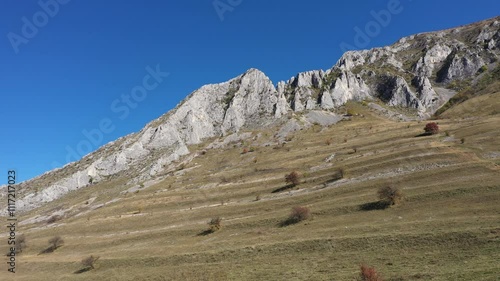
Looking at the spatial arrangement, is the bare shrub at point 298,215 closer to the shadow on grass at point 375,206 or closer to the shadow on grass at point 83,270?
the shadow on grass at point 375,206

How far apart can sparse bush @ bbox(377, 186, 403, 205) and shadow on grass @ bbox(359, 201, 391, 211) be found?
464 mm

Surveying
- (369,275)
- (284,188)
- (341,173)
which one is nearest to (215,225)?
(284,188)

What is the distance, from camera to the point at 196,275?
4344 centimetres

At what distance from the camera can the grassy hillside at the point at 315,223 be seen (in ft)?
119

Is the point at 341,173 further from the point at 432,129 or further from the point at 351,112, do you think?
the point at 351,112

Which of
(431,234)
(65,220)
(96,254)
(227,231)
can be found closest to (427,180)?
(431,234)

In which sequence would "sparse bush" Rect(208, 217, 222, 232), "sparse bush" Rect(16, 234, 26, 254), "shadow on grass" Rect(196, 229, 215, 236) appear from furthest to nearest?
1. "sparse bush" Rect(16, 234, 26, 254)
2. "sparse bush" Rect(208, 217, 222, 232)
3. "shadow on grass" Rect(196, 229, 215, 236)

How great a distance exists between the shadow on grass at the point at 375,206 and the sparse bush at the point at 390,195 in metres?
0.46

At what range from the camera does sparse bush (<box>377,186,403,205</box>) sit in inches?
2014

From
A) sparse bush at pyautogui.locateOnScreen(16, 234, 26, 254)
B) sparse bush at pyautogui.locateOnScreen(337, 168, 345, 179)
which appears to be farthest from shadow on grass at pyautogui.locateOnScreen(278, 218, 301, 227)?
sparse bush at pyautogui.locateOnScreen(16, 234, 26, 254)

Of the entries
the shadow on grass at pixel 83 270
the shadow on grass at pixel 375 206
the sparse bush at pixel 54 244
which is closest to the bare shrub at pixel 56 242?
the sparse bush at pixel 54 244

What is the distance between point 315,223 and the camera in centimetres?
5178

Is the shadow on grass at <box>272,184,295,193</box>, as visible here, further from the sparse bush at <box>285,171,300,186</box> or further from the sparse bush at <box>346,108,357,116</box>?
the sparse bush at <box>346,108,357,116</box>

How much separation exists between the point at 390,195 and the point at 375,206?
2.83 m
